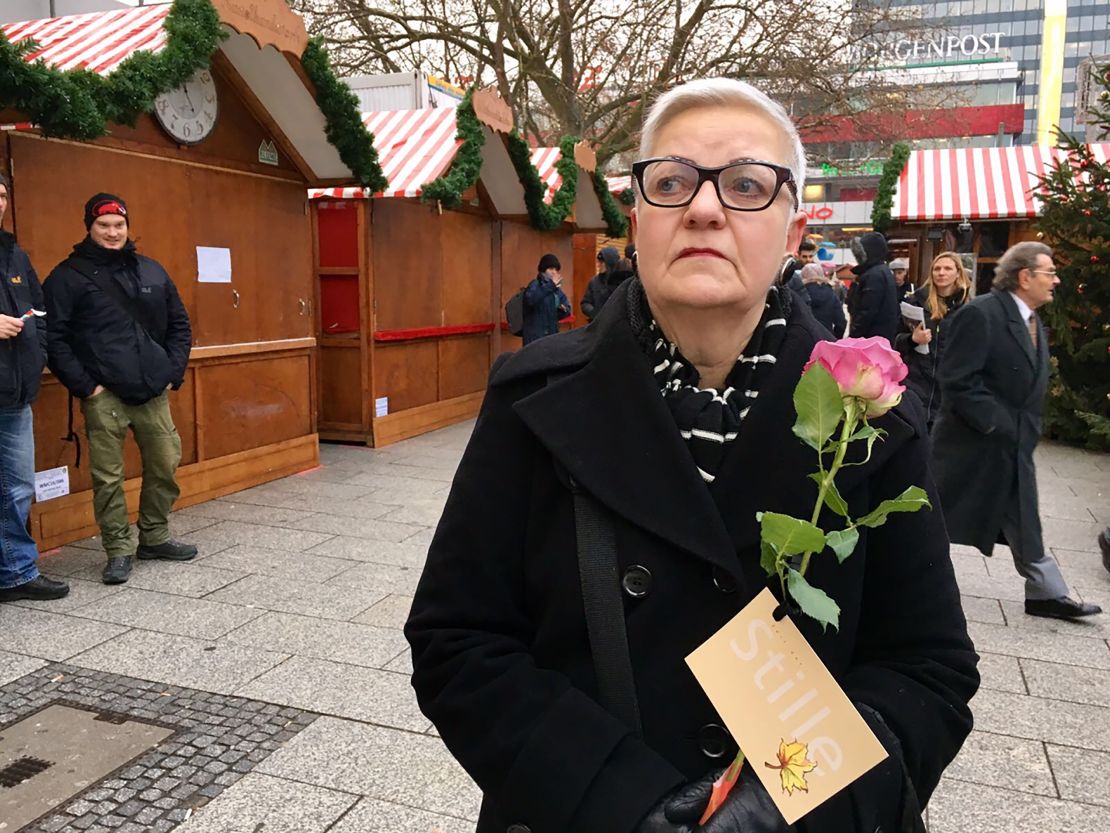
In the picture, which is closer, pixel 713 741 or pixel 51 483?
pixel 713 741

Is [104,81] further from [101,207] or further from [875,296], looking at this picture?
[875,296]

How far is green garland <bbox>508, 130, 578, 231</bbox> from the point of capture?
10594 millimetres

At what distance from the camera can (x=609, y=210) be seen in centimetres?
1352

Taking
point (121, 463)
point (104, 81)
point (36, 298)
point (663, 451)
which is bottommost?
point (121, 463)

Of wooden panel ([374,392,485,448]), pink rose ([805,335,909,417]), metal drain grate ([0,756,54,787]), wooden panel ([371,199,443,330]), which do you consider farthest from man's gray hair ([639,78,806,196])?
wooden panel ([371,199,443,330])

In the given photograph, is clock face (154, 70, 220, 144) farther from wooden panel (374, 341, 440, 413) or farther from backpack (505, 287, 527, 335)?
backpack (505, 287, 527, 335)

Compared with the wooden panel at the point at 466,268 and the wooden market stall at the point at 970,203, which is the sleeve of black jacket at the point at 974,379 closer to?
the wooden panel at the point at 466,268

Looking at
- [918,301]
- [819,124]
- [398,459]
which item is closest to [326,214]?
[398,459]

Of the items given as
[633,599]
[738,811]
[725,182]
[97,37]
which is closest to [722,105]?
[725,182]

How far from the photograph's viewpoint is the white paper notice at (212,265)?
693 cm

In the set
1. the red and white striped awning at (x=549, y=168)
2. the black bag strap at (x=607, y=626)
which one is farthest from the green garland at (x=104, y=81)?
the red and white striped awning at (x=549, y=168)

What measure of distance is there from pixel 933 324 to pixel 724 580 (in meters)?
7.09

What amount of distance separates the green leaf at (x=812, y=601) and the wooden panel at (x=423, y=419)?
762cm

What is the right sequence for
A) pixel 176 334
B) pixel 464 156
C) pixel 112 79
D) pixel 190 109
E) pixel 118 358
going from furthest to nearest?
pixel 464 156 < pixel 190 109 < pixel 176 334 < pixel 112 79 < pixel 118 358
